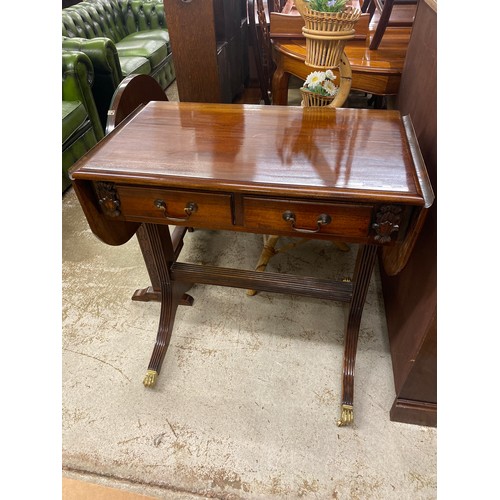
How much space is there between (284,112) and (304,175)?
421 millimetres

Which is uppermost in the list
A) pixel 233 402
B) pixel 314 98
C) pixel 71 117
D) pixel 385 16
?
A: pixel 385 16

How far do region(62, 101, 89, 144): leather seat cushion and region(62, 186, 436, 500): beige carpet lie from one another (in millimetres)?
1063

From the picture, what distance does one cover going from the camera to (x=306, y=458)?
3.99ft

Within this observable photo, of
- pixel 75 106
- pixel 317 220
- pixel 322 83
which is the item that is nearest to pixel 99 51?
pixel 75 106

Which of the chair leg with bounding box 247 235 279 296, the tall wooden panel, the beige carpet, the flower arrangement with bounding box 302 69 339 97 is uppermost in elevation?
the flower arrangement with bounding box 302 69 339 97

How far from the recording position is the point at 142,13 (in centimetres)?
439

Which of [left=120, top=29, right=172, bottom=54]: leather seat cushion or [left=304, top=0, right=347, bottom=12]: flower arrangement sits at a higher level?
[left=304, top=0, right=347, bottom=12]: flower arrangement

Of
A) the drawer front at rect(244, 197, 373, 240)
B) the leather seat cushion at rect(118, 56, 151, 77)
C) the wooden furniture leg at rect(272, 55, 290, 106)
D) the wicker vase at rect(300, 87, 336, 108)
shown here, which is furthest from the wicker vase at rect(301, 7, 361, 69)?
the leather seat cushion at rect(118, 56, 151, 77)

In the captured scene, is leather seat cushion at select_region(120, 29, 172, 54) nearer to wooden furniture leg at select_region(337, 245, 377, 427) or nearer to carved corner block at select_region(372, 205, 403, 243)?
wooden furniture leg at select_region(337, 245, 377, 427)

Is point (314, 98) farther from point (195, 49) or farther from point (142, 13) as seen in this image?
point (142, 13)

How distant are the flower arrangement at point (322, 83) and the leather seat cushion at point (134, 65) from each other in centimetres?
248

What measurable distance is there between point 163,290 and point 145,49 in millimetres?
3262

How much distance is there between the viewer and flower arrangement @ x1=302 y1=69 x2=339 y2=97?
1.26 metres

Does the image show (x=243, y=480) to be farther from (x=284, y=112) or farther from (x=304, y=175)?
(x=284, y=112)
